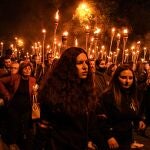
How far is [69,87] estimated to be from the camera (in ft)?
16.4

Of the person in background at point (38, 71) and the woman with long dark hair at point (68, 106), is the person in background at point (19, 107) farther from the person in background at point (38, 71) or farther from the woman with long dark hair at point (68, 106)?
the woman with long dark hair at point (68, 106)

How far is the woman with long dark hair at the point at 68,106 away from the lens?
4.87m

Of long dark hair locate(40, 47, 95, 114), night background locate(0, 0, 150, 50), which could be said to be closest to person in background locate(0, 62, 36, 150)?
long dark hair locate(40, 47, 95, 114)

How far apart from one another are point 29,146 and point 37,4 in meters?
30.1

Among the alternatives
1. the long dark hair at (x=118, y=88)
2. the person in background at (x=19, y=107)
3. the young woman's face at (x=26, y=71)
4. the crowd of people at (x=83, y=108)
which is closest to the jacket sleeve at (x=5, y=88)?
the person in background at (x=19, y=107)

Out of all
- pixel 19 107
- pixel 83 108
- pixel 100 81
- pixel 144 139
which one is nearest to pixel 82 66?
pixel 83 108

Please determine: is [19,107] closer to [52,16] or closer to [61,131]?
[61,131]

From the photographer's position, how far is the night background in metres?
28.9

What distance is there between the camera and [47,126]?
4.90 metres

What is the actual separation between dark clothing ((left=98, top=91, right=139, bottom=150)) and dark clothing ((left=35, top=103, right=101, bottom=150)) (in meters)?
1.04

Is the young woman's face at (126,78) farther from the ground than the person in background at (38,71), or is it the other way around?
the young woman's face at (126,78)

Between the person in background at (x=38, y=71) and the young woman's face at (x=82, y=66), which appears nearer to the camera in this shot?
the young woman's face at (x=82, y=66)

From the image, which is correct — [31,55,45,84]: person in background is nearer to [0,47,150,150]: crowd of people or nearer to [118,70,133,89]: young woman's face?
[0,47,150,150]: crowd of people

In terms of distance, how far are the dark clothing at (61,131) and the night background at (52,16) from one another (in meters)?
23.9
